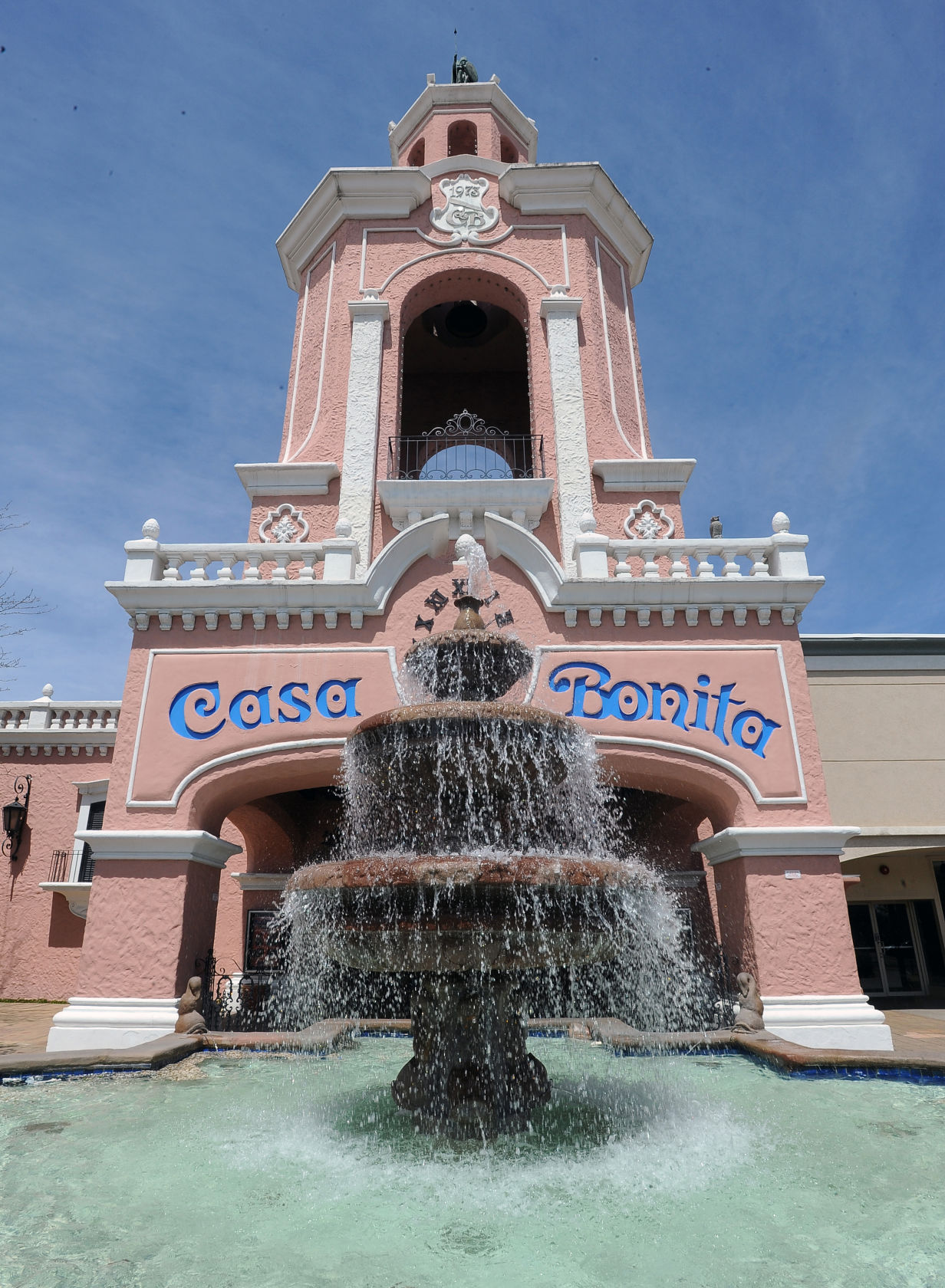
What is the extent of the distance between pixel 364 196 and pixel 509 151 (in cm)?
386

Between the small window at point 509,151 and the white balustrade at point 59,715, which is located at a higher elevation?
the small window at point 509,151

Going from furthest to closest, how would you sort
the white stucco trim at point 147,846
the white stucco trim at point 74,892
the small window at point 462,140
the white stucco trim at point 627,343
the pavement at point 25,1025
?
the small window at point 462,140, the white stucco trim at point 74,892, the white stucco trim at point 627,343, the pavement at point 25,1025, the white stucco trim at point 147,846

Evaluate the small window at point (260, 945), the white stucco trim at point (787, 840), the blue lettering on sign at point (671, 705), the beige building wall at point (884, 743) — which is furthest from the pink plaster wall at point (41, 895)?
the beige building wall at point (884, 743)

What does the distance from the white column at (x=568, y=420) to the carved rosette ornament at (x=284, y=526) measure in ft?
12.9

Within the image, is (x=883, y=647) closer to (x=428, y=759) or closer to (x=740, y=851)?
(x=740, y=851)

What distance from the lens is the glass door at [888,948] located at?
14469 millimetres

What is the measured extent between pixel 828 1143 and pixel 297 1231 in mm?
3002

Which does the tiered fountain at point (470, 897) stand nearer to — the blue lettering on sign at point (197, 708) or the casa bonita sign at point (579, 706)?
the casa bonita sign at point (579, 706)

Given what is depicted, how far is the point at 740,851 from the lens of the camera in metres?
9.08

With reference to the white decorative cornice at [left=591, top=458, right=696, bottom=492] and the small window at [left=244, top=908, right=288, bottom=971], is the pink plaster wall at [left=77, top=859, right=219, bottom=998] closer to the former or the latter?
the small window at [left=244, top=908, right=288, bottom=971]

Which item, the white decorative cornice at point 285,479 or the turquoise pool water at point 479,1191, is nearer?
the turquoise pool water at point 479,1191

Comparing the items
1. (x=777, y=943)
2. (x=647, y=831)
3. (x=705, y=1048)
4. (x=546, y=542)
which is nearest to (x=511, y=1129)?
(x=705, y=1048)

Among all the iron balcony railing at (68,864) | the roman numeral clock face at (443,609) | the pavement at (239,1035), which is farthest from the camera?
the iron balcony railing at (68,864)

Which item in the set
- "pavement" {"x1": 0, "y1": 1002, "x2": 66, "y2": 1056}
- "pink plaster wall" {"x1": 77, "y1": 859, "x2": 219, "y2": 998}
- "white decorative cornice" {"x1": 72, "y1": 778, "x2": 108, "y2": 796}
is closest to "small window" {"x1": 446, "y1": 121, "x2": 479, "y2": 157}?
"white decorative cornice" {"x1": 72, "y1": 778, "x2": 108, "y2": 796}
